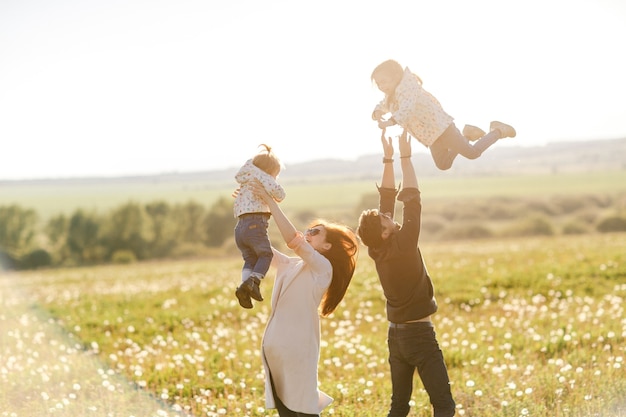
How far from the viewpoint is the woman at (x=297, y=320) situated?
21.1 ft

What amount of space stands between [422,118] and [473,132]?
539mm

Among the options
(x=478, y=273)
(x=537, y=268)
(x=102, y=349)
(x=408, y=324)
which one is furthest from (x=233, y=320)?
(x=408, y=324)

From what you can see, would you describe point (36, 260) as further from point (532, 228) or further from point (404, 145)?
point (404, 145)

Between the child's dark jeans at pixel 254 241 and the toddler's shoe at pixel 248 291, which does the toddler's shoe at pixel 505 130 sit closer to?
the child's dark jeans at pixel 254 241

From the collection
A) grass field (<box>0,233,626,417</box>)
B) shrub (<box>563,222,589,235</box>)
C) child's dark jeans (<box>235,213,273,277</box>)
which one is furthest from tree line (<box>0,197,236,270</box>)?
child's dark jeans (<box>235,213,273,277</box>)

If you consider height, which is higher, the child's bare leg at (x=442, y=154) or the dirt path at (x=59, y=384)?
the child's bare leg at (x=442, y=154)

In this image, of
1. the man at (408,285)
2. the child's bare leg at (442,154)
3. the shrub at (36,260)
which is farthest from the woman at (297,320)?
the shrub at (36,260)

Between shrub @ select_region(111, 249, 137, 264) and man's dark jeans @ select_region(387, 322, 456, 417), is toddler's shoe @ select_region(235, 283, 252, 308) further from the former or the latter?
shrub @ select_region(111, 249, 137, 264)

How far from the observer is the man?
6598mm

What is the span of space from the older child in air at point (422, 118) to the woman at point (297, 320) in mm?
1111

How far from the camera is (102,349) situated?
14117 millimetres

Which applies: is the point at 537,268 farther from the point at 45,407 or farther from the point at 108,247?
the point at 108,247

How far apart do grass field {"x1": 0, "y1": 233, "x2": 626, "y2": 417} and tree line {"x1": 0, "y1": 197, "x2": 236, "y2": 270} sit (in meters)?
43.6

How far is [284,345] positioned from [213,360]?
18.4 feet
